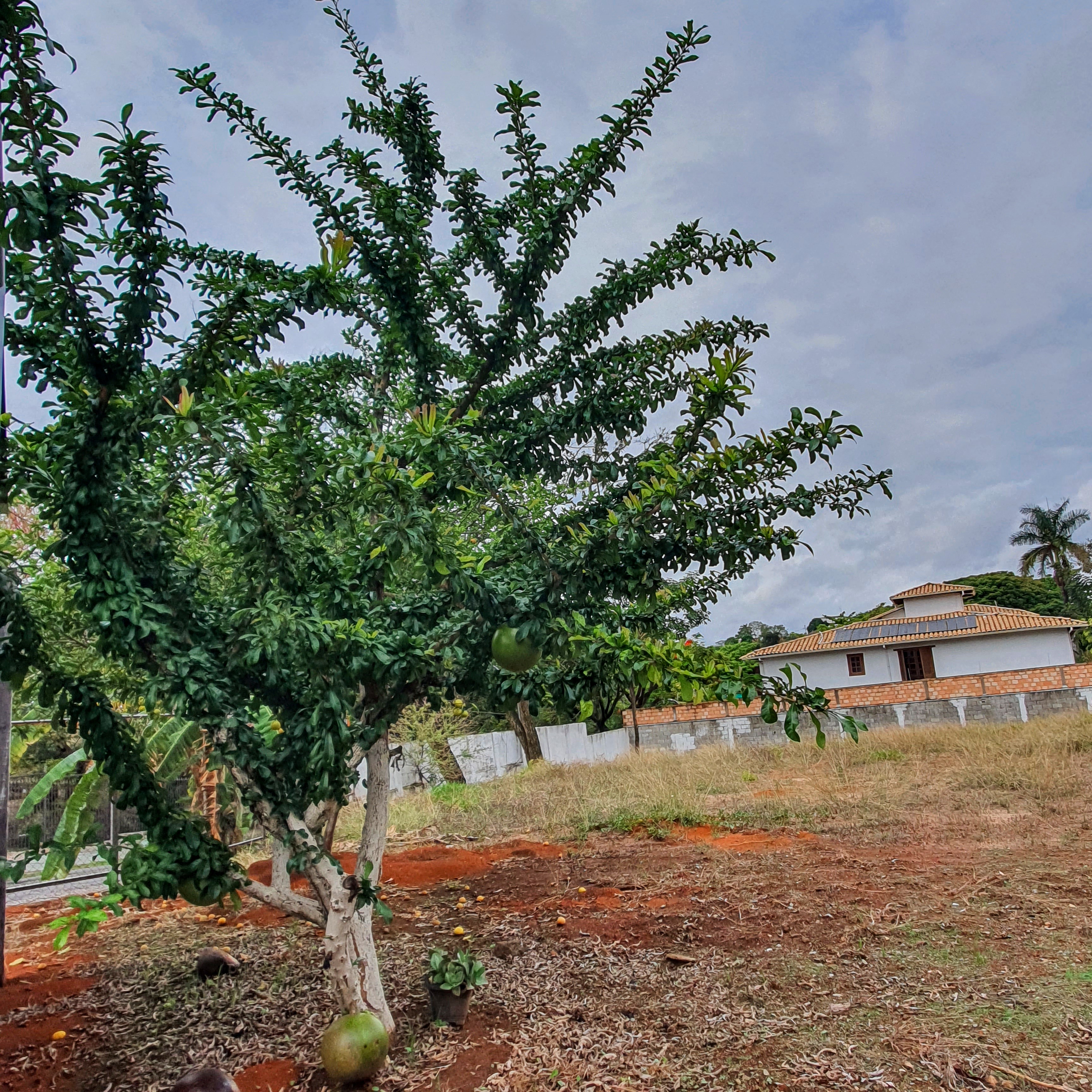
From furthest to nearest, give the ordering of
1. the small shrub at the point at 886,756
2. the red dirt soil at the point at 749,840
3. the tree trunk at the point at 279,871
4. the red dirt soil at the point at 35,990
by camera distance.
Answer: the small shrub at the point at 886,756, the red dirt soil at the point at 749,840, the tree trunk at the point at 279,871, the red dirt soil at the point at 35,990

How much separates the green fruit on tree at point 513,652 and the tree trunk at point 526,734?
1567cm

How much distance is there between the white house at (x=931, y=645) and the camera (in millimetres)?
26844

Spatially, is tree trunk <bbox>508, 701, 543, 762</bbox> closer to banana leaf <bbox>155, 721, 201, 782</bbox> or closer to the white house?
the white house

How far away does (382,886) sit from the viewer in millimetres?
7324

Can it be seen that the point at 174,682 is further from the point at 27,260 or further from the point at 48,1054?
the point at 48,1054

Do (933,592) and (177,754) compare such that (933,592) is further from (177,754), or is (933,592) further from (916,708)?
(177,754)

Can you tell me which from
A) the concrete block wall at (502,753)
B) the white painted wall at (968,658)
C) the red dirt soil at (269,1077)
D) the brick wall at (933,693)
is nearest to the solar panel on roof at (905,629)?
the white painted wall at (968,658)

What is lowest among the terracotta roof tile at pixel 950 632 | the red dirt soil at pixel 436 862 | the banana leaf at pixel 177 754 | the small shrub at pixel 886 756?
the red dirt soil at pixel 436 862

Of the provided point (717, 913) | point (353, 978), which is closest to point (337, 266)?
point (353, 978)

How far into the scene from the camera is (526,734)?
63.1ft

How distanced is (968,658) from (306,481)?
29.6 meters

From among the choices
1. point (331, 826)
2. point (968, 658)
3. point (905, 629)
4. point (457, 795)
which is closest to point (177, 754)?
point (331, 826)

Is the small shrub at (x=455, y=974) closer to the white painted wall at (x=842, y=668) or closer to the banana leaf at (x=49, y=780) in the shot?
the banana leaf at (x=49, y=780)

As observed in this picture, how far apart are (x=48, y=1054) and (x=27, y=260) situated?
3.84m
